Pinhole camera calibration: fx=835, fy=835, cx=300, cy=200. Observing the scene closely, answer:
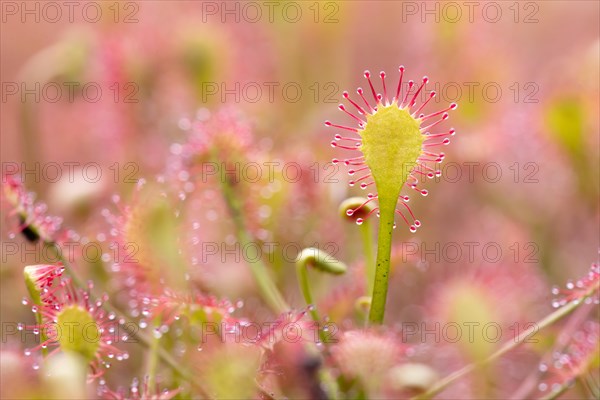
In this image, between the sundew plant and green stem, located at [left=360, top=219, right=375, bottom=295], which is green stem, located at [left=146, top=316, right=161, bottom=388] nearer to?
the sundew plant

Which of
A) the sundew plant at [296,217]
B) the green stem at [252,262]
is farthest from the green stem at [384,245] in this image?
the green stem at [252,262]

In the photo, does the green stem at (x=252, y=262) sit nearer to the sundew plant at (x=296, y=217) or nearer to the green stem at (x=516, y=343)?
the sundew plant at (x=296, y=217)

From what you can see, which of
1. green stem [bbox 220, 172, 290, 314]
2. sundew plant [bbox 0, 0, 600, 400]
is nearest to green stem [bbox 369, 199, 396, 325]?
sundew plant [bbox 0, 0, 600, 400]

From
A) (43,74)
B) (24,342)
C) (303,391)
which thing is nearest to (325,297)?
(303,391)

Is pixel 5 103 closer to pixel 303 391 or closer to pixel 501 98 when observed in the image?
pixel 501 98

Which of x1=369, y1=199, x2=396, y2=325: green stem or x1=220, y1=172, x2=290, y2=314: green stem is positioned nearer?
x1=369, y1=199, x2=396, y2=325: green stem

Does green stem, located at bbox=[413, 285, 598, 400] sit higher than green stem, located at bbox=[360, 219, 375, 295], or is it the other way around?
green stem, located at bbox=[360, 219, 375, 295]

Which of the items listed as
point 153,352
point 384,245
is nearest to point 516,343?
point 384,245

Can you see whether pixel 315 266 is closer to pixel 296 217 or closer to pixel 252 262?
pixel 252 262

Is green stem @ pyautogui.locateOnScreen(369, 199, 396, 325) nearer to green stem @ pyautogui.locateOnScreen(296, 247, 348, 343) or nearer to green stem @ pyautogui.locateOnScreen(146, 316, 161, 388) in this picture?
green stem @ pyautogui.locateOnScreen(296, 247, 348, 343)
